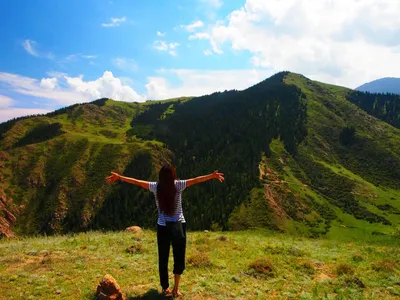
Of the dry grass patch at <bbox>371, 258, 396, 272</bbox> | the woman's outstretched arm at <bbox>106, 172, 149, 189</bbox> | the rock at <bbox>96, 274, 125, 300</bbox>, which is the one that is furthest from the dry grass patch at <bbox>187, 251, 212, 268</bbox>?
the dry grass patch at <bbox>371, 258, 396, 272</bbox>

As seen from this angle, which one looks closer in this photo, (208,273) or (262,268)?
(208,273)

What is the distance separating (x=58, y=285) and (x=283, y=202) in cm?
13667

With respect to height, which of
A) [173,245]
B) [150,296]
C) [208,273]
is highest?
[173,245]

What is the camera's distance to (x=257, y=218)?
425ft

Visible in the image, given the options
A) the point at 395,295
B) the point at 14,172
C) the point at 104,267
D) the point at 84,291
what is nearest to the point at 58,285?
the point at 84,291

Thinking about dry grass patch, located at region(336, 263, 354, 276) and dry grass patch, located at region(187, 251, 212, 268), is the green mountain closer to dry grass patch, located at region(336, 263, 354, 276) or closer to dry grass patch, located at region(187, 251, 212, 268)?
dry grass patch, located at region(336, 263, 354, 276)

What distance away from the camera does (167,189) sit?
9508 millimetres

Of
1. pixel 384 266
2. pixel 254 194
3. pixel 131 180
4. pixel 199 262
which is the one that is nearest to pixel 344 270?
pixel 384 266

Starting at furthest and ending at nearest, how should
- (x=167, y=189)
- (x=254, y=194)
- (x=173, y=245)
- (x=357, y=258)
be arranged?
1. (x=254, y=194)
2. (x=357, y=258)
3. (x=173, y=245)
4. (x=167, y=189)

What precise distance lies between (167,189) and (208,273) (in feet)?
19.7

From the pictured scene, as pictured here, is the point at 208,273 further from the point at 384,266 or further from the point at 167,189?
the point at 384,266

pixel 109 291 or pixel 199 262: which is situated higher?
pixel 109 291

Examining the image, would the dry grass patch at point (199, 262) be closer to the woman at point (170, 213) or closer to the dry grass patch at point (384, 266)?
the woman at point (170, 213)

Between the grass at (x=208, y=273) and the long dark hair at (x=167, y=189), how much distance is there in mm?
3413
